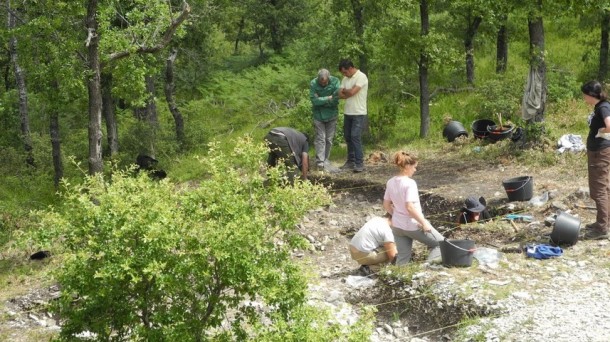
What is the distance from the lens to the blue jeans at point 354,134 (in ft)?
44.7

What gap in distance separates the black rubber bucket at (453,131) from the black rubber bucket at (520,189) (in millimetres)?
4424

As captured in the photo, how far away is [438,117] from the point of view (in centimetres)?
1775

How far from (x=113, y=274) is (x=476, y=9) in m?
12.4

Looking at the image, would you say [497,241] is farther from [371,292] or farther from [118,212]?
[118,212]

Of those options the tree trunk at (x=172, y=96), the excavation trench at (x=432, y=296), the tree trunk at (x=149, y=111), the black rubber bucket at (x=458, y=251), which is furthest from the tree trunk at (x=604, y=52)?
the tree trunk at (x=149, y=111)

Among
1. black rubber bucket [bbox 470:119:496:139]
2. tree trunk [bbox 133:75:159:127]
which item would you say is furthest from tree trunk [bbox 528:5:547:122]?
tree trunk [bbox 133:75:159:127]

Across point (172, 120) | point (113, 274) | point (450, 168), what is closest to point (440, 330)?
point (113, 274)

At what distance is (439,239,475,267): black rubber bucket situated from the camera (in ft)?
27.5

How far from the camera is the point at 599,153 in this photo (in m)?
8.64

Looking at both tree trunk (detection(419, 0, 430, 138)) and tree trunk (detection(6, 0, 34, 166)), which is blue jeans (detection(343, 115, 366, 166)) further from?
tree trunk (detection(6, 0, 34, 166))

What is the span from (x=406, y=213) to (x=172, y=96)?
12.5m

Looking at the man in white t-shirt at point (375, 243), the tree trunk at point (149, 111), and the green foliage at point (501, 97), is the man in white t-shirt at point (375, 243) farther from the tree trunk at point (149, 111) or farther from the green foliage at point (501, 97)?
the tree trunk at point (149, 111)

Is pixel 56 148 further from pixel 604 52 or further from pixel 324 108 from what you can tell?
pixel 604 52

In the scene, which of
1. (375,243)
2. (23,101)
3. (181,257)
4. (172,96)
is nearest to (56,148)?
(23,101)
